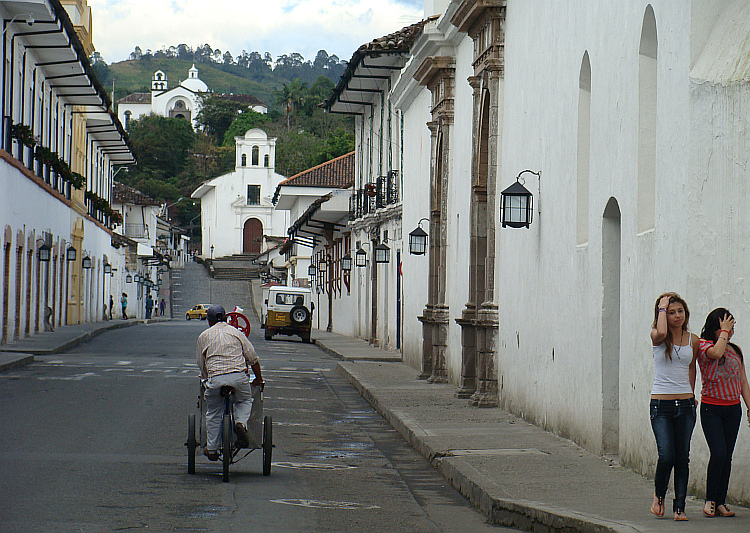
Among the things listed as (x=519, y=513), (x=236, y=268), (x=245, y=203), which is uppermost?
(x=245, y=203)

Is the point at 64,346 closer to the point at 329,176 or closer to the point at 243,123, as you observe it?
the point at 329,176

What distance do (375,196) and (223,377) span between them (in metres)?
23.9

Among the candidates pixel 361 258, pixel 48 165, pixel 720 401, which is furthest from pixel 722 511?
pixel 48 165

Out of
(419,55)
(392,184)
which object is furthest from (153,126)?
(419,55)

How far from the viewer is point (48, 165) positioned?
110ft

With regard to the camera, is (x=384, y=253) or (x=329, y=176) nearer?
(x=384, y=253)

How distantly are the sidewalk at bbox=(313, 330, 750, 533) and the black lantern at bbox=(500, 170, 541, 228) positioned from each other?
2.41 m

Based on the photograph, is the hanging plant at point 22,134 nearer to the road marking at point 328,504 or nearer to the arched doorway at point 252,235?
the road marking at point 328,504

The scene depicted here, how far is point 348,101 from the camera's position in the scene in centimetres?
3522

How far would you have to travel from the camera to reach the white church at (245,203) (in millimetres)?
103750

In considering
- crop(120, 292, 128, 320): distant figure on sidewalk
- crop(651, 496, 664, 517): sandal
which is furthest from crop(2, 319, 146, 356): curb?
crop(651, 496, 664, 517): sandal

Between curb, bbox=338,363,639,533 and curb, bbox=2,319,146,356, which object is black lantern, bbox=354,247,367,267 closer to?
curb, bbox=2,319,146,356

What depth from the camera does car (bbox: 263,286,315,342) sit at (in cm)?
4028

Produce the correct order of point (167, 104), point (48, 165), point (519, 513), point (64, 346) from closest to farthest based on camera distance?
1. point (519, 513)
2. point (64, 346)
3. point (48, 165)
4. point (167, 104)
